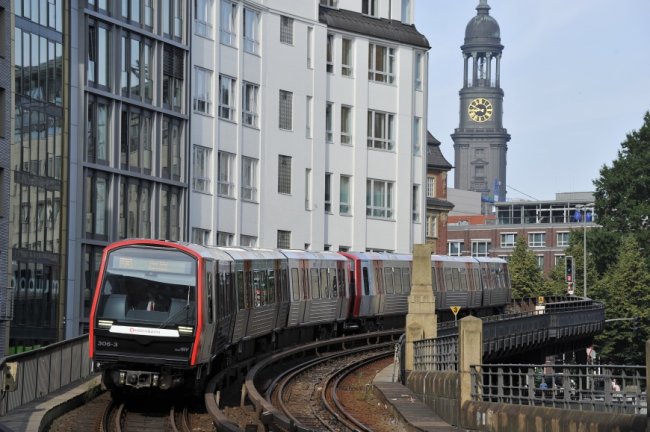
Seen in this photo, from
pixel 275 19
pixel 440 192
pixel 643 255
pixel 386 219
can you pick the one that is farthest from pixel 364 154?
pixel 440 192

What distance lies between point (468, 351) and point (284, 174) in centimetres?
3682

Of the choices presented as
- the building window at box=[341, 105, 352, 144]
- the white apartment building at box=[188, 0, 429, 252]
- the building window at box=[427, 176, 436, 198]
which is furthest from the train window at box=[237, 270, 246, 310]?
the building window at box=[427, 176, 436, 198]

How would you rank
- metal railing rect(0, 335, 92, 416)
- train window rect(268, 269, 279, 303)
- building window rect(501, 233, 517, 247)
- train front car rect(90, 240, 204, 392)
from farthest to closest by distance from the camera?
1. building window rect(501, 233, 517, 247)
2. train window rect(268, 269, 279, 303)
3. train front car rect(90, 240, 204, 392)
4. metal railing rect(0, 335, 92, 416)

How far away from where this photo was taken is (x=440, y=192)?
408 feet

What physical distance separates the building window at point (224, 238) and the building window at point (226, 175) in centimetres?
154

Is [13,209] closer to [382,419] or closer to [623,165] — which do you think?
[382,419]

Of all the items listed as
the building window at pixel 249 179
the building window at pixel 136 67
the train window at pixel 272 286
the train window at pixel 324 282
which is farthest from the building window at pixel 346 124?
the train window at pixel 272 286

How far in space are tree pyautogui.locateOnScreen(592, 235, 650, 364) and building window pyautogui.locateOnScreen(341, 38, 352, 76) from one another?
26898 millimetres

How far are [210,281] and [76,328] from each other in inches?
917

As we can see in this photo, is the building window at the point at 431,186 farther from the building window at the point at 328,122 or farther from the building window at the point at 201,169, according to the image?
the building window at the point at 201,169

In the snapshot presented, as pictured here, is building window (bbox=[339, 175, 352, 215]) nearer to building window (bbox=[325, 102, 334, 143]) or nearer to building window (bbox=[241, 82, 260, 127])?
building window (bbox=[325, 102, 334, 143])

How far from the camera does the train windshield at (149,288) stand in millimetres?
28469

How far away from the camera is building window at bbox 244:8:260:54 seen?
209 ft

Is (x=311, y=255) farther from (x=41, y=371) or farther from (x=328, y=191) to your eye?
(x=41, y=371)
